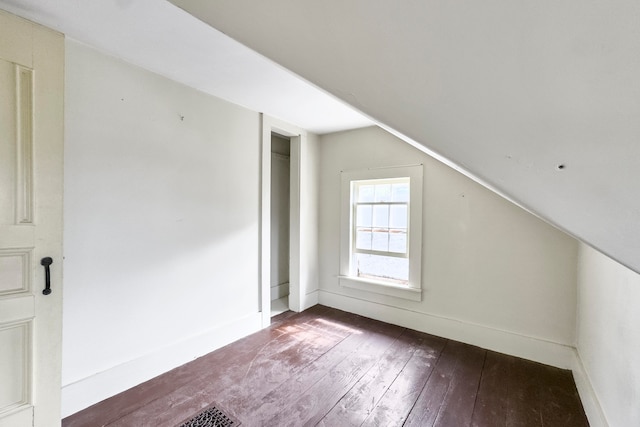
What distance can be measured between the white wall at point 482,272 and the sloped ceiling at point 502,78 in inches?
73.3

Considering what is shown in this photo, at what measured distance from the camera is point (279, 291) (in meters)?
3.88

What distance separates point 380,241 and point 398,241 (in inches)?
8.9

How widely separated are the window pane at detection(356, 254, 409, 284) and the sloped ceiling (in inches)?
92.4

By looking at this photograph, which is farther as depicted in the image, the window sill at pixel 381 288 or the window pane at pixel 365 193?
the window pane at pixel 365 193

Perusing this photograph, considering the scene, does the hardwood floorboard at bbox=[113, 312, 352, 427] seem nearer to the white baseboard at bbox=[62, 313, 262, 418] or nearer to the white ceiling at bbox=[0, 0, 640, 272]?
the white baseboard at bbox=[62, 313, 262, 418]

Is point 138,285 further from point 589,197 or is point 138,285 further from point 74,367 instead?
point 589,197

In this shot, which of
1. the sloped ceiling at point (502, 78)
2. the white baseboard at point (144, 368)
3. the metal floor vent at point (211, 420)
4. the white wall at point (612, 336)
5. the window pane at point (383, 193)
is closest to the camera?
the sloped ceiling at point (502, 78)

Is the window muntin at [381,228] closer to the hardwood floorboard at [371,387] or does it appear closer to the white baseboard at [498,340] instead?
the white baseboard at [498,340]

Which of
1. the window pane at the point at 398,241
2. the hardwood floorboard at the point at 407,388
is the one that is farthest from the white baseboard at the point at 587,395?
the window pane at the point at 398,241

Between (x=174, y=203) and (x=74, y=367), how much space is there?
4.03 ft

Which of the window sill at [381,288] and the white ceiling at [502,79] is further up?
the white ceiling at [502,79]

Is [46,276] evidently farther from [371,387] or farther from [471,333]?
[471,333]

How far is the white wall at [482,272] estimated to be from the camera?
2.22 meters

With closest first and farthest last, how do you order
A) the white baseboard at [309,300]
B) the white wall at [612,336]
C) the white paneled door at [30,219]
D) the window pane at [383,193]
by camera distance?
1. the white wall at [612,336]
2. the white paneled door at [30,219]
3. the window pane at [383,193]
4. the white baseboard at [309,300]
